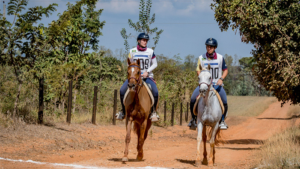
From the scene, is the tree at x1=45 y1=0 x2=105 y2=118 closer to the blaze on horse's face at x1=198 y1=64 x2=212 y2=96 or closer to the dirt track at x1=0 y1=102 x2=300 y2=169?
the dirt track at x1=0 y1=102 x2=300 y2=169

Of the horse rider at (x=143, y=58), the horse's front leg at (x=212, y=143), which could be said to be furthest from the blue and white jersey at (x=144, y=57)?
the horse's front leg at (x=212, y=143)

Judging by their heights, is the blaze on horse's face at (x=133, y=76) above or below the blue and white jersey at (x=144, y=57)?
below

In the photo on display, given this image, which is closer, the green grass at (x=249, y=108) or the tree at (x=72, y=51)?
the tree at (x=72, y=51)

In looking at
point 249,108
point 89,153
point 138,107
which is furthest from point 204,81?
point 249,108

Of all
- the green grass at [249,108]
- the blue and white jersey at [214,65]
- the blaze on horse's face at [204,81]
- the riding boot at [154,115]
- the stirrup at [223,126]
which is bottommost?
the green grass at [249,108]

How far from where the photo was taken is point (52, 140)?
40.7 feet

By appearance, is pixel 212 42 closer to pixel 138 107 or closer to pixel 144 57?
pixel 144 57

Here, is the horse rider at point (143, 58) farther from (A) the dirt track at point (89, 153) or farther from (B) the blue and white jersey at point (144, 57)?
(A) the dirt track at point (89, 153)

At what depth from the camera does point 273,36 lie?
1653 cm

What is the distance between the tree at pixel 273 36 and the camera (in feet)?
52.0

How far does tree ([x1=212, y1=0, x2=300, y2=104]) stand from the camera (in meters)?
15.9

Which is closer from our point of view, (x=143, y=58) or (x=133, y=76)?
(x=133, y=76)

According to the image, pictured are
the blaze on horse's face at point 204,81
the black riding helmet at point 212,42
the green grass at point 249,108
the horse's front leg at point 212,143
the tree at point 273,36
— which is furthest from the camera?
the green grass at point 249,108

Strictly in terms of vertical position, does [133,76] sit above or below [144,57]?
below
